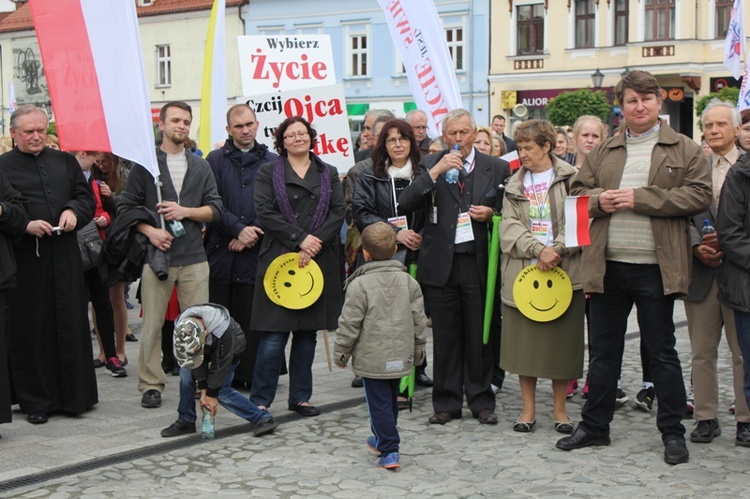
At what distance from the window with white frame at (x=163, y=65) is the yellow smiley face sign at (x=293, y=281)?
43462 mm

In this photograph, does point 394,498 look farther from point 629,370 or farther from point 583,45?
point 583,45

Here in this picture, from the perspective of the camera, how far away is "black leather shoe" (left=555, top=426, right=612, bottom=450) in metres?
6.70

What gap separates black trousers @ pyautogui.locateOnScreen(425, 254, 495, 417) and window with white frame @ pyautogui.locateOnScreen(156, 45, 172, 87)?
144 ft

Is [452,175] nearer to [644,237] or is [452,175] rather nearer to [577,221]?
[577,221]

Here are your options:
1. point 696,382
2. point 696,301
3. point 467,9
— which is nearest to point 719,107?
point 696,301

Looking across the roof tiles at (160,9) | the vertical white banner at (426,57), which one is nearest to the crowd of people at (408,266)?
the vertical white banner at (426,57)

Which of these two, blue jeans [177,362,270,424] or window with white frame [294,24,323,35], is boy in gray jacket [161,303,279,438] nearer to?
blue jeans [177,362,270,424]

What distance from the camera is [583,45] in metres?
40.2

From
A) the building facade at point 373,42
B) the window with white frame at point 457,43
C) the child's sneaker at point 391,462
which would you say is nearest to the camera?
the child's sneaker at point 391,462

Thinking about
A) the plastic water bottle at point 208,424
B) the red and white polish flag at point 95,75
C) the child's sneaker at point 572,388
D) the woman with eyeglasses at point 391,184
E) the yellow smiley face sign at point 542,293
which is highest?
the red and white polish flag at point 95,75

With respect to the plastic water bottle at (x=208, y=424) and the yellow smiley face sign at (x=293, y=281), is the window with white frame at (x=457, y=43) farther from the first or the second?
the plastic water bottle at (x=208, y=424)

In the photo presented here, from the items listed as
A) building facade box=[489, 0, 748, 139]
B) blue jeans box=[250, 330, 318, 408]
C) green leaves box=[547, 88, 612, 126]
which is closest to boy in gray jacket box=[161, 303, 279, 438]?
blue jeans box=[250, 330, 318, 408]

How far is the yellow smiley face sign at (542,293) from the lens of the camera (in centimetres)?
716

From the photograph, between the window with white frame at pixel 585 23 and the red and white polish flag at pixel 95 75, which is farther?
the window with white frame at pixel 585 23
